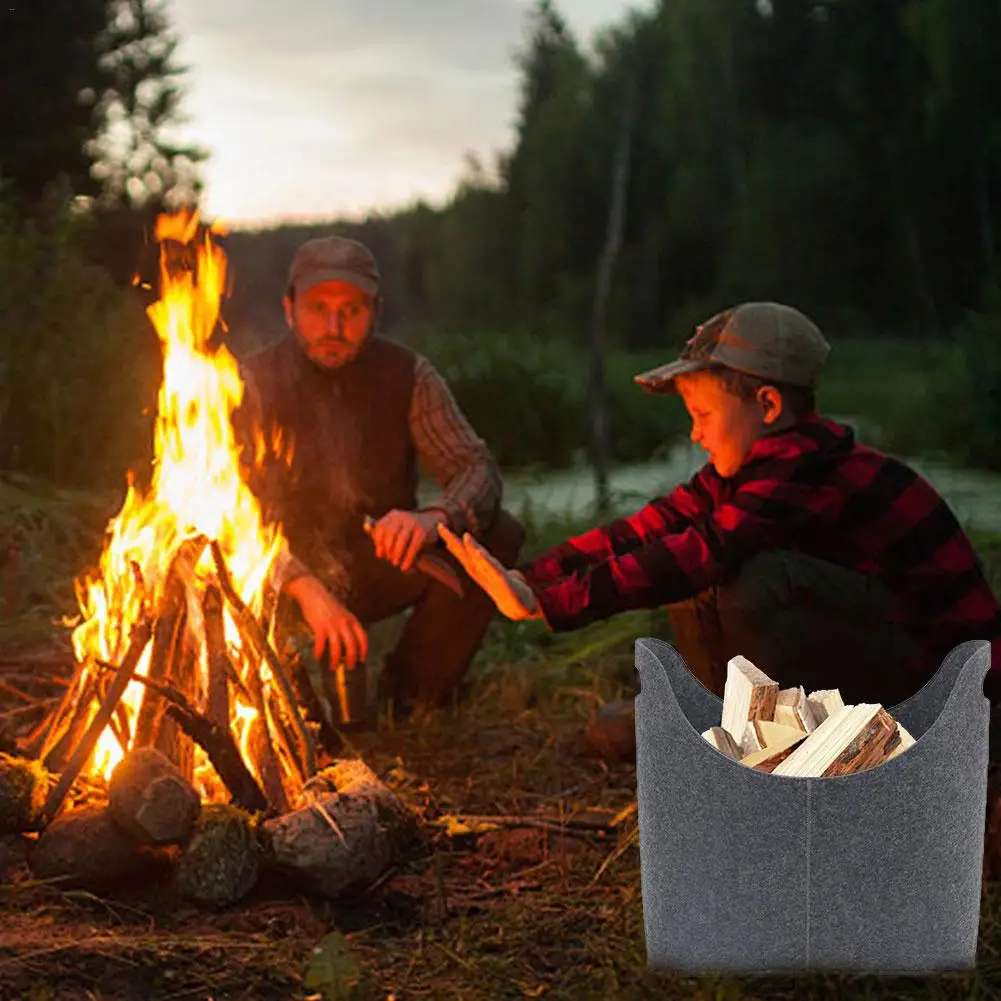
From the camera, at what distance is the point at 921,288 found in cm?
2186

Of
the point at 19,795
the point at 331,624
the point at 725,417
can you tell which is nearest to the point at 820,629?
the point at 725,417

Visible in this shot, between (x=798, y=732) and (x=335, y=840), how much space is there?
1.07 m

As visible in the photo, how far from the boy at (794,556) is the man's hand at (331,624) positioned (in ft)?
1.39

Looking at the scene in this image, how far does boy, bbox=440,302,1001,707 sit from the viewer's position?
3.51 metres

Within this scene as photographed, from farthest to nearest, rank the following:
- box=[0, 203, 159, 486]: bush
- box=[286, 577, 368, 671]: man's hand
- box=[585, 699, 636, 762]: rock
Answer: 1. box=[0, 203, 159, 486]: bush
2. box=[585, 699, 636, 762]: rock
3. box=[286, 577, 368, 671]: man's hand

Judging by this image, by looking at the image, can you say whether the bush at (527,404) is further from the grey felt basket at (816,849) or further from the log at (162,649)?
the grey felt basket at (816,849)

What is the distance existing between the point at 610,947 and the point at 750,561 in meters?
1.04

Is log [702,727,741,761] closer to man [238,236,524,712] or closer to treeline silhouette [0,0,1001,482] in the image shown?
man [238,236,524,712]

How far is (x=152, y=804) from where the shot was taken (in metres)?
3.15

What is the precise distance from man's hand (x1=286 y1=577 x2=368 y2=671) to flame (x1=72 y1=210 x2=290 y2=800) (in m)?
0.13

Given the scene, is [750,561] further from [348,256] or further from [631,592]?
[348,256]

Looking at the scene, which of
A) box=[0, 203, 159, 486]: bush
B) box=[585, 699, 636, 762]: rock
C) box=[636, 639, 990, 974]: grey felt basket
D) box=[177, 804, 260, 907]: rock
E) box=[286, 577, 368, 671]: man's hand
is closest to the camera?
box=[636, 639, 990, 974]: grey felt basket

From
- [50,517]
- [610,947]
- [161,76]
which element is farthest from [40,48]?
[610,947]

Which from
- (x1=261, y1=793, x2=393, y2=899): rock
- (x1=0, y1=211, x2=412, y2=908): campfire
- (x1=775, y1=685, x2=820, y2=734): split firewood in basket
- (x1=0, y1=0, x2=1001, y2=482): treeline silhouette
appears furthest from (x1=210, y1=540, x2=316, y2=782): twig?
(x1=0, y1=0, x2=1001, y2=482): treeline silhouette
